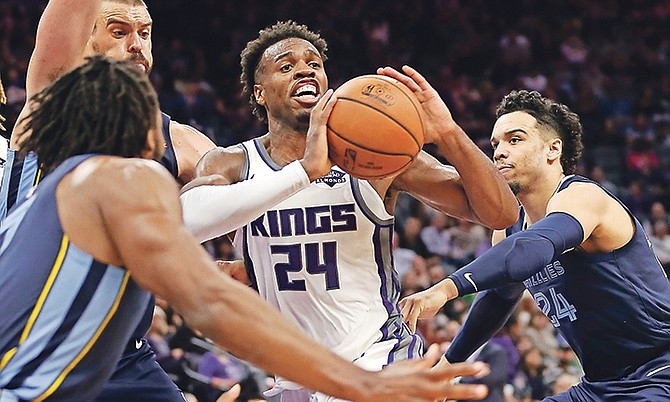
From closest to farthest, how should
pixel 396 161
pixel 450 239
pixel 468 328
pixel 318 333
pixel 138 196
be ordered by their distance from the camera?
1. pixel 138 196
2. pixel 396 161
3. pixel 318 333
4. pixel 468 328
5. pixel 450 239

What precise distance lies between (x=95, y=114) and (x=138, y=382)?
1298 millimetres

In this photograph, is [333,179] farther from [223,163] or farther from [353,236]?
[223,163]

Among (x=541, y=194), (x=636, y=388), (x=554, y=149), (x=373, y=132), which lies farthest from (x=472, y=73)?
(x=373, y=132)

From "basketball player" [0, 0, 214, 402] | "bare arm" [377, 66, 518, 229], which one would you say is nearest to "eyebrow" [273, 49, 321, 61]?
"bare arm" [377, 66, 518, 229]

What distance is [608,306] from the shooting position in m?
4.25

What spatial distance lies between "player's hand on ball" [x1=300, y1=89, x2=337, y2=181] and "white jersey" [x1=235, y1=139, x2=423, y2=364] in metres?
0.39

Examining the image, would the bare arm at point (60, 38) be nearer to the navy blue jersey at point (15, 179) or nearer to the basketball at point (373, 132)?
the navy blue jersey at point (15, 179)

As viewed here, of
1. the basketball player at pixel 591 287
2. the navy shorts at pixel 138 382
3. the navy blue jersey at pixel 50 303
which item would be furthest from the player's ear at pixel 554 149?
the navy blue jersey at pixel 50 303

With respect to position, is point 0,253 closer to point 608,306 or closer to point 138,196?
point 138,196

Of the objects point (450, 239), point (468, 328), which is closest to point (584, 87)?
point (450, 239)

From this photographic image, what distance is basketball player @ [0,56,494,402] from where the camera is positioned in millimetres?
2109

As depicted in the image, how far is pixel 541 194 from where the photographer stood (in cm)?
474

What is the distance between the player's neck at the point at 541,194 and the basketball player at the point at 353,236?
36.7 inches

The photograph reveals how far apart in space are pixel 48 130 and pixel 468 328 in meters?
2.75
